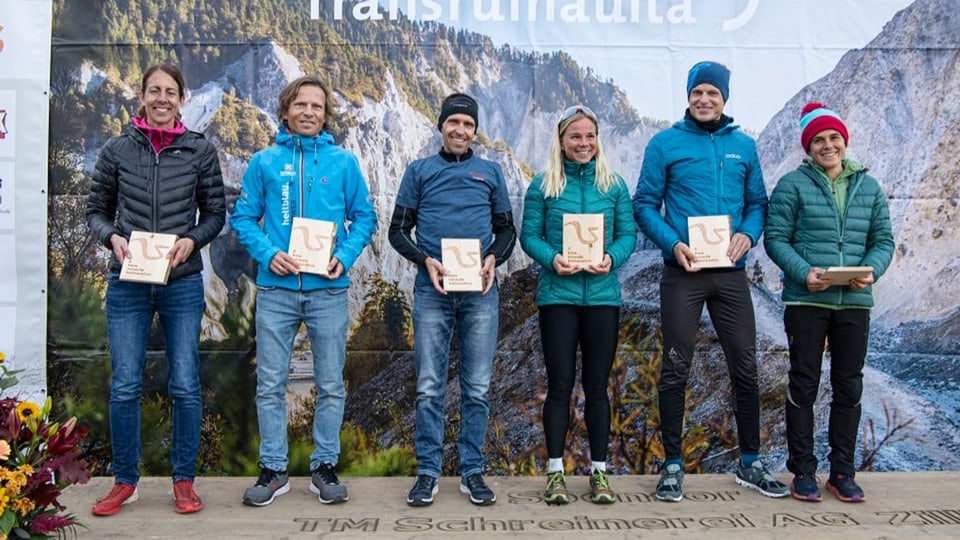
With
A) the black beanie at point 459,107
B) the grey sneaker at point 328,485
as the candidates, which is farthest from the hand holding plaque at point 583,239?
the grey sneaker at point 328,485

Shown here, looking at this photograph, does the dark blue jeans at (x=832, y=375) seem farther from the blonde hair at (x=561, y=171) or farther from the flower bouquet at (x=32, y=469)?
the flower bouquet at (x=32, y=469)

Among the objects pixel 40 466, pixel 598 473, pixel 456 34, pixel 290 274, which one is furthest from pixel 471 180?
pixel 40 466

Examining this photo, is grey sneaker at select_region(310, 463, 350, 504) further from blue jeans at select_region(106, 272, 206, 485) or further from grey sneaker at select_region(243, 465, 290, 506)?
blue jeans at select_region(106, 272, 206, 485)

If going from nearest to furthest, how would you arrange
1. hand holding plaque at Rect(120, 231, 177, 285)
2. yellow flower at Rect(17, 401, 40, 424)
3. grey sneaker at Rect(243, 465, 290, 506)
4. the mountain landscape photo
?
yellow flower at Rect(17, 401, 40, 424) < hand holding plaque at Rect(120, 231, 177, 285) < grey sneaker at Rect(243, 465, 290, 506) < the mountain landscape photo

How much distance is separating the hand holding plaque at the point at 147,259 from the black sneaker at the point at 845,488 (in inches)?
109

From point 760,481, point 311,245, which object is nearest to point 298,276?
point 311,245

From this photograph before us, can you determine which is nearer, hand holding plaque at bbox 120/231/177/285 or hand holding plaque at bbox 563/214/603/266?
hand holding plaque at bbox 120/231/177/285

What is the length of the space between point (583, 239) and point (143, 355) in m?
1.77

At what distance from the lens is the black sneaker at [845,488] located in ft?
10.6

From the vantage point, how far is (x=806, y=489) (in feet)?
10.5

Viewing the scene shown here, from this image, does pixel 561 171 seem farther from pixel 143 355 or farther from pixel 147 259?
pixel 143 355

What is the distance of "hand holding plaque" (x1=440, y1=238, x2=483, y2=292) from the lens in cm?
309

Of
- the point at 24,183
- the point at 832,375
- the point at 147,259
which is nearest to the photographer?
the point at 147,259

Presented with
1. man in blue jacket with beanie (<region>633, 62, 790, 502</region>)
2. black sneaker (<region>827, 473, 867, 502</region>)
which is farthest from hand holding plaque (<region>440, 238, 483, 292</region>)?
black sneaker (<region>827, 473, 867, 502</region>)
